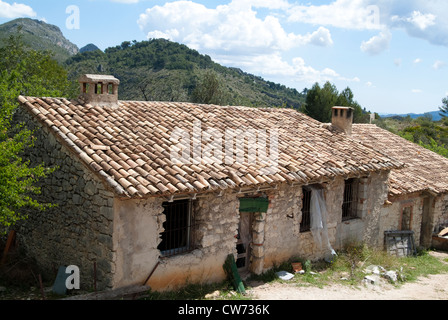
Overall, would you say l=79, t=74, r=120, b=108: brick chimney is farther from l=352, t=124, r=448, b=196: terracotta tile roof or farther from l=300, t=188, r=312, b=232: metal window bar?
l=352, t=124, r=448, b=196: terracotta tile roof

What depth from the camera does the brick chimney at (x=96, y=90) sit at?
9366 millimetres

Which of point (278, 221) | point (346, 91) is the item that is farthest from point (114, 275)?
point (346, 91)

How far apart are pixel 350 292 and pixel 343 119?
6381 millimetres

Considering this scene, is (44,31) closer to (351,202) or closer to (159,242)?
(351,202)

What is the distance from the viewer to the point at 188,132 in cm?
982

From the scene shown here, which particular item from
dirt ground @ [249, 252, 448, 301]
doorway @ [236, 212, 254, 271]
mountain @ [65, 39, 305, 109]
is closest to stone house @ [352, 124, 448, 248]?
dirt ground @ [249, 252, 448, 301]

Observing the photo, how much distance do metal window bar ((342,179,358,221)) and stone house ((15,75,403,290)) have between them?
236mm

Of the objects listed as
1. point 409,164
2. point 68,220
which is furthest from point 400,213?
point 68,220

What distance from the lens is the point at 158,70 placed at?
44844mm

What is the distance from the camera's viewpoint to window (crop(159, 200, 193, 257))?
8453mm

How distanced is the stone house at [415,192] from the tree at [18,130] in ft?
33.5

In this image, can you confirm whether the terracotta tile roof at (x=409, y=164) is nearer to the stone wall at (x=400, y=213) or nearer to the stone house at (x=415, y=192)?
the stone house at (x=415, y=192)

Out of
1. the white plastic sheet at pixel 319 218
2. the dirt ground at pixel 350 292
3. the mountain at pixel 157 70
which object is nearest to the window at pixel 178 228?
the dirt ground at pixel 350 292
